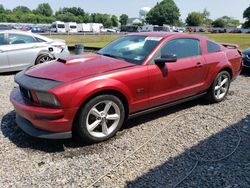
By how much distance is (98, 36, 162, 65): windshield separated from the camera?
4766 mm

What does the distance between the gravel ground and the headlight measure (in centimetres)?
66

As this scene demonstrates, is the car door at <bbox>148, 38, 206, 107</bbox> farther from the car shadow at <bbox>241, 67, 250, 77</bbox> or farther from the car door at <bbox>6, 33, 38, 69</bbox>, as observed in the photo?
the car door at <bbox>6, 33, 38, 69</bbox>

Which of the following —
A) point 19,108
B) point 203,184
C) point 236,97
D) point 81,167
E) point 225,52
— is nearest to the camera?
point 203,184

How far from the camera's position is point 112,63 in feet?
14.8

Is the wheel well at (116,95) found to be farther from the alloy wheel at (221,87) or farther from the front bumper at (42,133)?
the alloy wheel at (221,87)

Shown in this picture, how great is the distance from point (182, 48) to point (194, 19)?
5126 inches

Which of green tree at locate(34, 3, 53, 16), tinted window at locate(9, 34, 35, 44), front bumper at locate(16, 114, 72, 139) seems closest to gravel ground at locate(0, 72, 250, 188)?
front bumper at locate(16, 114, 72, 139)

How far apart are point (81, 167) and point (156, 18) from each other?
127312 mm

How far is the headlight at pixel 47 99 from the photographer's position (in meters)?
3.76

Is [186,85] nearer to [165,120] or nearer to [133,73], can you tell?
[165,120]

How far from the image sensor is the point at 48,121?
3.79m

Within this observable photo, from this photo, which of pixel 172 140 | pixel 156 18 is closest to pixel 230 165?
pixel 172 140

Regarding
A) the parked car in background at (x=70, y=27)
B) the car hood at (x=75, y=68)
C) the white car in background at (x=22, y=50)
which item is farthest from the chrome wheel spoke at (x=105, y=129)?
the parked car in background at (x=70, y=27)

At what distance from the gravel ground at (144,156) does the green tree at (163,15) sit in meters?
124
